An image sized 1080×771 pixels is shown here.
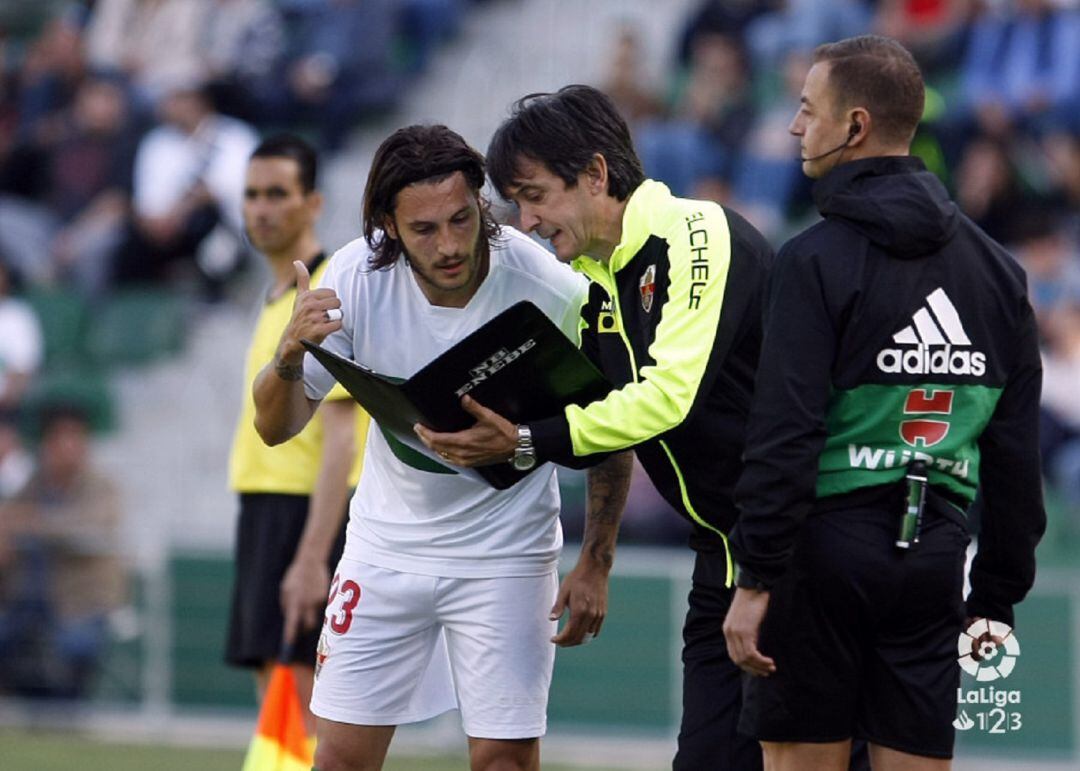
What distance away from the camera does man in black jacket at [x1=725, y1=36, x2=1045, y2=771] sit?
13.5 feet

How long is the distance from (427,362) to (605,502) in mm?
618

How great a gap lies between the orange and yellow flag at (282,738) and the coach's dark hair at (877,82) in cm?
314

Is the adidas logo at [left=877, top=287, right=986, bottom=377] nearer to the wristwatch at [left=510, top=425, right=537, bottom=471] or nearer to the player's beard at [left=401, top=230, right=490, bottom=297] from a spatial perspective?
the wristwatch at [left=510, top=425, right=537, bottom=471]

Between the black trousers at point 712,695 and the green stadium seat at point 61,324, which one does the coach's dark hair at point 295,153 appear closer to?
the black trousers at point 712,695

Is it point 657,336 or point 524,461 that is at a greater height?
point 657,336

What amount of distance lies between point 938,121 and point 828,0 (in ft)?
5.84

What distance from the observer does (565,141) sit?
4.67m

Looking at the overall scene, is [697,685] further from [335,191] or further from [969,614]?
[335,191]

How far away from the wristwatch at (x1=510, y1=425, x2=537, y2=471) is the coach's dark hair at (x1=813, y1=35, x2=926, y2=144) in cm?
105

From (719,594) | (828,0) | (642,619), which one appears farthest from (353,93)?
(719,594)

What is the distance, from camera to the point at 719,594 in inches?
190

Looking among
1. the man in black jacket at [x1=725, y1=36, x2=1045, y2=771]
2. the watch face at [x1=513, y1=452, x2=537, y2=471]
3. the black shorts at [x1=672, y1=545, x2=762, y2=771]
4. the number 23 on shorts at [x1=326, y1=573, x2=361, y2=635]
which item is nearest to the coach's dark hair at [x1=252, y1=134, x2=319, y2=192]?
the number 23 on shorts at [x1=326, y1=573, x2=361, y2=635]

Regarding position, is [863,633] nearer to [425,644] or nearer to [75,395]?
[425,644]

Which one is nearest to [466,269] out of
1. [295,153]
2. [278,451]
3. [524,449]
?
[524,449]
